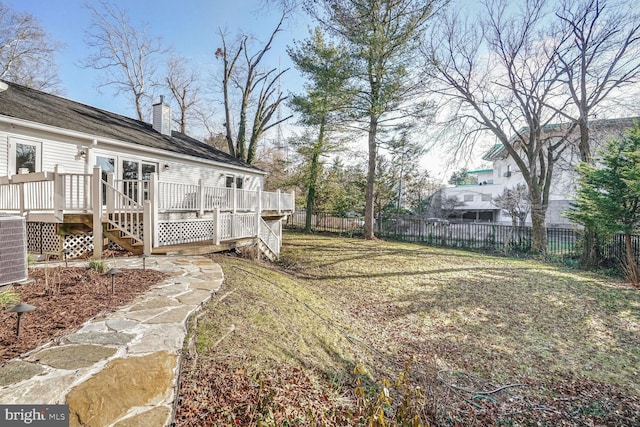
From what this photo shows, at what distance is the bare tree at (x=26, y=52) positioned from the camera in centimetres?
1544

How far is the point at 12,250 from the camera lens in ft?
9.61

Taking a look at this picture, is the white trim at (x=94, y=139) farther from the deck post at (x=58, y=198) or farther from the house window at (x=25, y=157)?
the deck post at (x=58, y=198)

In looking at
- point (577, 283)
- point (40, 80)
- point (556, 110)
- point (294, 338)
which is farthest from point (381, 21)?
point (40, 80)

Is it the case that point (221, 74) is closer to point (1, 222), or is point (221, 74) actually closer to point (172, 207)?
point (172, 207)

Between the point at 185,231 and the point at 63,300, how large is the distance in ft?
12.3

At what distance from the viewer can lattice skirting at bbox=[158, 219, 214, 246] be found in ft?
21.6

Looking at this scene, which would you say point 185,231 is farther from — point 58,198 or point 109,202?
point 58,198

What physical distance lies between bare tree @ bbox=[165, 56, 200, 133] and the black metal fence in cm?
1452

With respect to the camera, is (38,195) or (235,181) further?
(235,181)

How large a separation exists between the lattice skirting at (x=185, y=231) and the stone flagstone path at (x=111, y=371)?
3.53 metres

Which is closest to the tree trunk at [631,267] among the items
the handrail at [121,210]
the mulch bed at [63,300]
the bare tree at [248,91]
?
the mulch bed at [63,300]

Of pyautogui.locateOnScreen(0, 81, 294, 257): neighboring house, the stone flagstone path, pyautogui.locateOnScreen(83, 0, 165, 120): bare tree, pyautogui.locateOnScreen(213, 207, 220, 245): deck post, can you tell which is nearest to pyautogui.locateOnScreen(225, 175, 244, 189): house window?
pyautogui.locateOnScreen(0, 81, 294, 257): neighboring house

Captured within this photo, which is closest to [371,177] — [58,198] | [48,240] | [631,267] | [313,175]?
[313,175]

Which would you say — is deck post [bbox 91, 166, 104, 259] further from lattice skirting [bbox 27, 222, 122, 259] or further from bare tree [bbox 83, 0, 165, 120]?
bare tree [bbox 83, 0, 165, 120]
